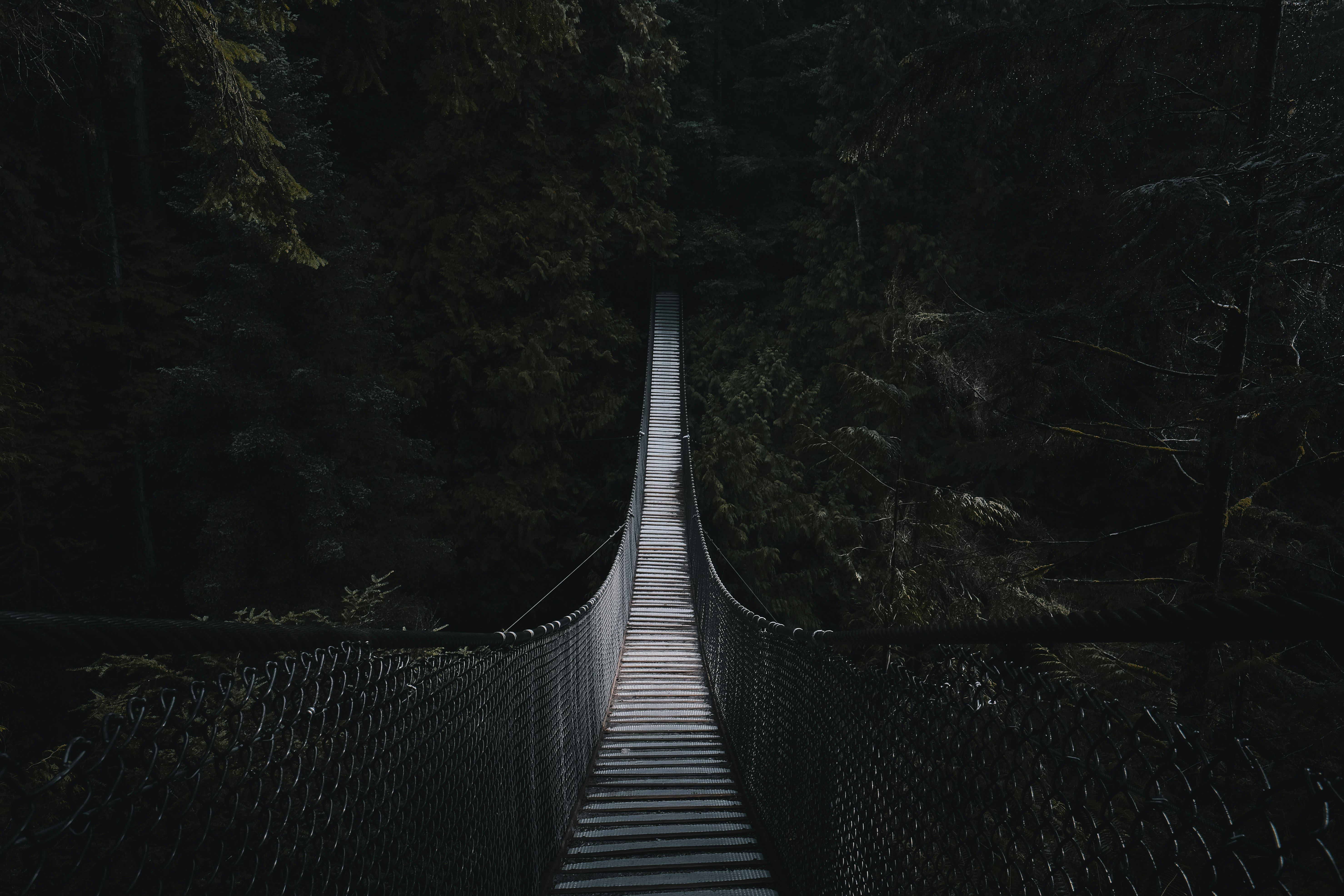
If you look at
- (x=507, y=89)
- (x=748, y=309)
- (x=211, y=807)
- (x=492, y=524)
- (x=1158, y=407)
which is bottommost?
(x=492, y=524)

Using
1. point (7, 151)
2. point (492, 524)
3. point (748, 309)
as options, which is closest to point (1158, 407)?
point (492, 524)

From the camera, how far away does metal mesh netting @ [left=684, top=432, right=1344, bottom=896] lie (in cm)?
74

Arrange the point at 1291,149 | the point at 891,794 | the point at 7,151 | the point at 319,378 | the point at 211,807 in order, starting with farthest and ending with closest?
the point at 7,151 → the point at 319,378 → the point at 1291,149 → the point at 891,794 → the point at 211,807

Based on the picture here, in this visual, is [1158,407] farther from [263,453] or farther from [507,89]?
[263,453]

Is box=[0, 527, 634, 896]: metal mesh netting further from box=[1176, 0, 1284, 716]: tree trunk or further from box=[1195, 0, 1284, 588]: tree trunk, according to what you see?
box=[1195, 0, 1284, 588]: tree trunk

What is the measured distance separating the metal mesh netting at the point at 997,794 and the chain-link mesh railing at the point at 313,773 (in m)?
1.00

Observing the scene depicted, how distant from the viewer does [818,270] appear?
12953mm

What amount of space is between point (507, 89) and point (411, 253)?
858cm

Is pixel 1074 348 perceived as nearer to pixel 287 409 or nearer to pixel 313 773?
pixel 313 773

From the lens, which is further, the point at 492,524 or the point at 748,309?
the point at 748,309

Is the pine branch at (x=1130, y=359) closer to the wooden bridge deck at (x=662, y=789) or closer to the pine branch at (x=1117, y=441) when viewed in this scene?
the pine branch at (x=1117, y=441)

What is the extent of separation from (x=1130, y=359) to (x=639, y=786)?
343cm

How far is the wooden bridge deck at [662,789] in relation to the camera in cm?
273

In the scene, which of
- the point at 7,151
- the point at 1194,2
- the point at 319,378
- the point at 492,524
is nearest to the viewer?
the point at 1194,2
